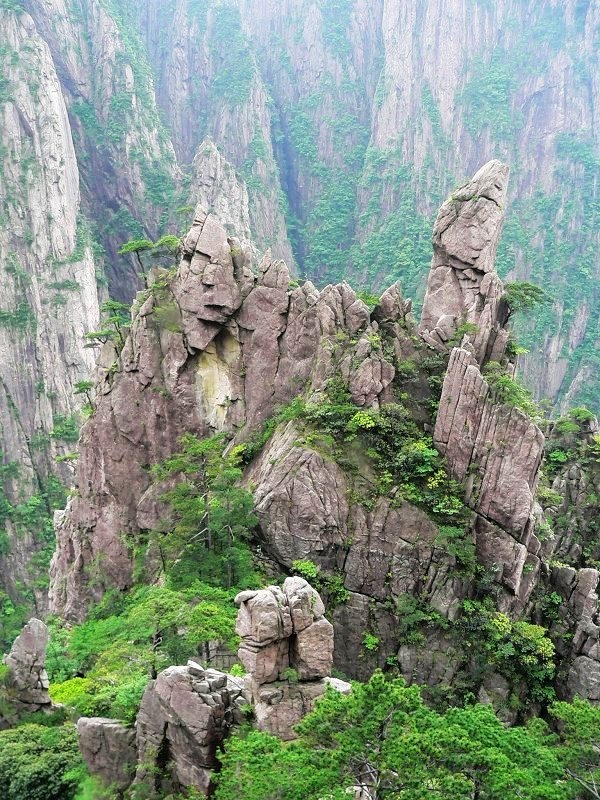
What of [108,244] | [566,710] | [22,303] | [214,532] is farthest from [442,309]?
[108,244]

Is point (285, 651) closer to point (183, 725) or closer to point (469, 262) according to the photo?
point (183, 725)

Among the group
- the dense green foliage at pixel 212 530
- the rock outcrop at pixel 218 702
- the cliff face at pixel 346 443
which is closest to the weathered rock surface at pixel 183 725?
the rock outcrop at pixel 218 702

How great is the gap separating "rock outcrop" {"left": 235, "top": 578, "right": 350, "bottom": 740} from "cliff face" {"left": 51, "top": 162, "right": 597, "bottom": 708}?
7.84 metres

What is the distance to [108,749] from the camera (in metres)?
15.7

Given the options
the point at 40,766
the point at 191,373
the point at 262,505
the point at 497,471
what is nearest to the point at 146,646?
the point at 40,766

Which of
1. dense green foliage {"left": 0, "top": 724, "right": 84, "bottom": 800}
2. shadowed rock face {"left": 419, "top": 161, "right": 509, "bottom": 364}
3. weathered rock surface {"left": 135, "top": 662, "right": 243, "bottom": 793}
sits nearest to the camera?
weathered rock surface {"left": 135, "top": 662, "right": 243, "bottom": 793}

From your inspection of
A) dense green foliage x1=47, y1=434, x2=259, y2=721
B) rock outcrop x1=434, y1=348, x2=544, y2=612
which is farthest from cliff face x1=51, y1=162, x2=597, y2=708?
dense green foliage x1=47, y1=434, x2=259, y2=721

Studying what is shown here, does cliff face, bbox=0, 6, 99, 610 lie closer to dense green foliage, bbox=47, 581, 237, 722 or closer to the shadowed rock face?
dense green foliage, bbox=47, 581, 237, 722

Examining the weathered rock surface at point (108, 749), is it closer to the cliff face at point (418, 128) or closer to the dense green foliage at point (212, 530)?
the dense green foliage at point (212, 530)

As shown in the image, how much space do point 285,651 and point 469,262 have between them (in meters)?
18.7

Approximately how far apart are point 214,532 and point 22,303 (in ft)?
171

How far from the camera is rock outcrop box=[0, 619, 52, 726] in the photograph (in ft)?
60.8

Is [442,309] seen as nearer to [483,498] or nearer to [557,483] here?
[483,498]

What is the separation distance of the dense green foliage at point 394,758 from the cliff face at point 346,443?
38.1 ft
